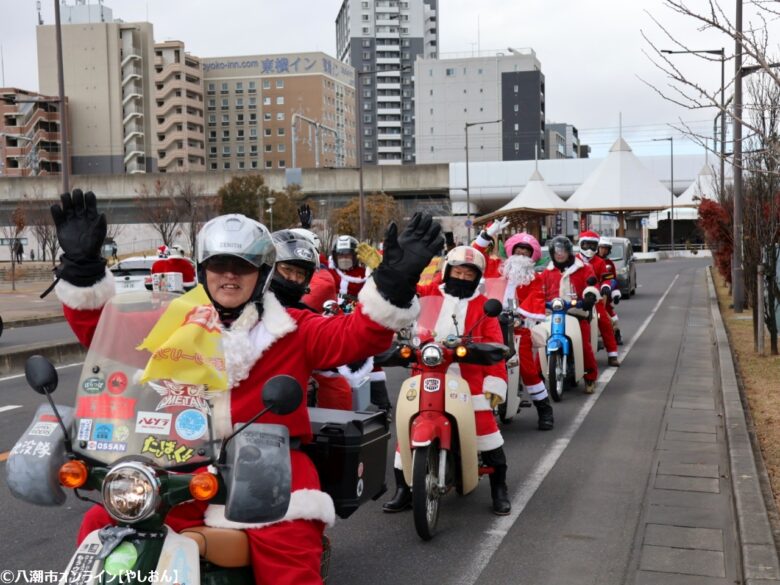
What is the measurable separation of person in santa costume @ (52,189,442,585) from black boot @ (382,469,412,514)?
310 centimetres

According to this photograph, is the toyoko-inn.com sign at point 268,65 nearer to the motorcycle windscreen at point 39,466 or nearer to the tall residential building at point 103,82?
the tall residential building at point 103,82

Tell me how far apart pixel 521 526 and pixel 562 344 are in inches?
202

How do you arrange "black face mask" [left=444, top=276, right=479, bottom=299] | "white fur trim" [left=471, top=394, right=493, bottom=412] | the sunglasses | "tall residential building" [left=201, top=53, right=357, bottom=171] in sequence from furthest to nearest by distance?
"tall residential building" [left=201, top=53, right=357, bottom=171] → "black face mask" [left=444, top=276, right=479, bottom=299] → "white fur trim" [left=471, top=394, right=493, bottom=412] → the sunglasses

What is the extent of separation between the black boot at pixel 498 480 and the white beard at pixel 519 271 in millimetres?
3223

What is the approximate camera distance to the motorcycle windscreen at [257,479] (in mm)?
A: 2869

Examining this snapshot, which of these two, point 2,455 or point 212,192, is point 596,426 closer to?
point 2,455

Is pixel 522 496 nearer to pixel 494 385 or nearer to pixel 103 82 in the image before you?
pixel 494 385

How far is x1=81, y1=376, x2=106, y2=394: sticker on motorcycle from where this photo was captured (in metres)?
3.26

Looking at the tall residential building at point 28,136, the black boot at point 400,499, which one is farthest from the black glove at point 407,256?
the tall residential building at point 28,136

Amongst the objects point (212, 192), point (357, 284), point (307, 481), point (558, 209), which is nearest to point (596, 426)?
point (357, 284)

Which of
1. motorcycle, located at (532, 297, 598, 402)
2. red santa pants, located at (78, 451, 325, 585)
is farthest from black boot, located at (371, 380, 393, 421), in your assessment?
red santa pants, located at (78, 451, 325, 585)

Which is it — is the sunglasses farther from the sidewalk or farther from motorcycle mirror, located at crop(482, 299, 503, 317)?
the sidewalk

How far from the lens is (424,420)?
233 inches

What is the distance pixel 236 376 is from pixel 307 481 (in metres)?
0.47
